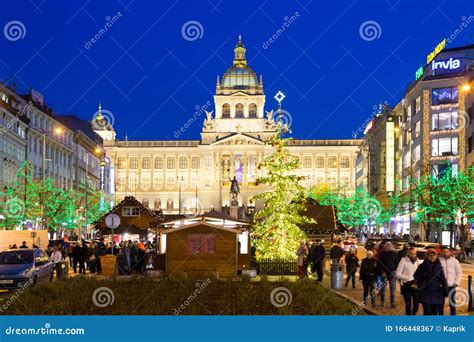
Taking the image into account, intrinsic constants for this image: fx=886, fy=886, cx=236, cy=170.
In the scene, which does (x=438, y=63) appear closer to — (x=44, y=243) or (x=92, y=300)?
(x=44, y=243)

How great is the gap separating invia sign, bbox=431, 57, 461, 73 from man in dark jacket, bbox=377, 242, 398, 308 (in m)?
72.8

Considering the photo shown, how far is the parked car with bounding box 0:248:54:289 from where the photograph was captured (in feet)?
100

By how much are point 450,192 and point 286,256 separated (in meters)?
27.1

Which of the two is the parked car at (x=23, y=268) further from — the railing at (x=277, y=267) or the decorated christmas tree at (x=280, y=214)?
the decorated christmas tree at (x=280, y=214)

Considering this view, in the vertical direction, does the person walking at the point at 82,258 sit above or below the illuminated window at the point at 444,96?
below

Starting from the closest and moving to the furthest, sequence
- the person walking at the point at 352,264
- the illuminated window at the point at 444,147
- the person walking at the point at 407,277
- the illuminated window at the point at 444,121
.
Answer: the person walking at the point at 407,277
the person walking at the point at 352,264
the illuminated window at the point at 444,147
the illuminated window at the point at 444,121

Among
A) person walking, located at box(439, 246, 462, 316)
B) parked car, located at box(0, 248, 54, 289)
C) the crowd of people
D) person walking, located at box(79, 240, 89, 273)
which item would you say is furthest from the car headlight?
person walking, located at box(439, 246, 462, 316)

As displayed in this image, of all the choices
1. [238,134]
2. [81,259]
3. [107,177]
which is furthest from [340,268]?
[238,134]

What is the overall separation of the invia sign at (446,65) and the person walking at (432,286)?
79267mm

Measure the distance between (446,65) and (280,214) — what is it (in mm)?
57047

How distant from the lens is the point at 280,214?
1737 inches

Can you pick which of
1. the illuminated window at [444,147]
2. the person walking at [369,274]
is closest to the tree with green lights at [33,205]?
the illuminated window at [444,147]

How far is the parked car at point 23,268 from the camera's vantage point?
3052 cm

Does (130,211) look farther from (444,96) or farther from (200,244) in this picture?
(444,96)
